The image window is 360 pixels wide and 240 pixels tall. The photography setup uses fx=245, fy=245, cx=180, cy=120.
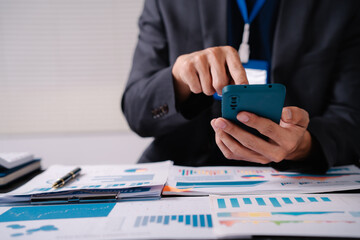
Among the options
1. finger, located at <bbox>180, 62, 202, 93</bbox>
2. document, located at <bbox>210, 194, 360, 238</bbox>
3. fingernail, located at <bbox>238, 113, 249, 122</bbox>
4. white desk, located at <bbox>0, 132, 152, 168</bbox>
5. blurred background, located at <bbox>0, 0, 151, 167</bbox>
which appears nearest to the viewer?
document, located at <bbox>210, 194, 360, 238</bbox>

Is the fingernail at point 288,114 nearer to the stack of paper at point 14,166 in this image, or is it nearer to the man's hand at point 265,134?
the man's hand at point 265,134

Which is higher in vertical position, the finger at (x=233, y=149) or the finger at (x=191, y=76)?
the finger at (x=191, y=76)

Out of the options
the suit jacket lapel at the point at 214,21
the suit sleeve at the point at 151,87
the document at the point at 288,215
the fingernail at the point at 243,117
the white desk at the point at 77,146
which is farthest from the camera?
the white desk at the point at 77,146

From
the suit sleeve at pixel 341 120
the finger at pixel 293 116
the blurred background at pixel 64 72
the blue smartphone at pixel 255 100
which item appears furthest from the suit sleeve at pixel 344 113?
the blurred background at pixel 64 72

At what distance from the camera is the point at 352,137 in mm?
649

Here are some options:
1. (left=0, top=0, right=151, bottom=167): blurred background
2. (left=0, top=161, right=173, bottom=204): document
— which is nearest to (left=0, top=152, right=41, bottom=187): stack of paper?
(left=0, top=161, right=173, bottom=204): document

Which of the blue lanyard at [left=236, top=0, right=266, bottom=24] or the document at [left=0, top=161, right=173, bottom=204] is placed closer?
the document at [left=0, top=161, right=173, bottom=204]

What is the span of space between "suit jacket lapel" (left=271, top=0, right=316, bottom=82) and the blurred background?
1025mm

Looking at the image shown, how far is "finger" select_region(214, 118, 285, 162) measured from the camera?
1.46ft

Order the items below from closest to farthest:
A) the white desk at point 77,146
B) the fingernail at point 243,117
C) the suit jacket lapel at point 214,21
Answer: the fingernail at point 243,117, the suit jacket lapel at point 214,21, the white desk at point 77,146

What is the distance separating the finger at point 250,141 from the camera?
444 mm

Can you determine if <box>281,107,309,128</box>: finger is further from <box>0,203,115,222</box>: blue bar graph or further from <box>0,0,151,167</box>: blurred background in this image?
<box>0,0,151,167</box>: blurred background

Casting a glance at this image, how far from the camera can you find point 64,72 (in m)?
1.54

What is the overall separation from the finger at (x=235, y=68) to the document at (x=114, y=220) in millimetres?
231
